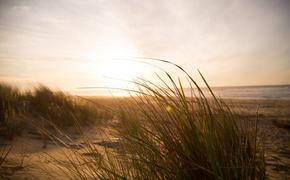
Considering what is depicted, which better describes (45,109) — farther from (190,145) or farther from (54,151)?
(190,145)

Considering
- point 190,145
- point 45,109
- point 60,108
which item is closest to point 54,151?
point 60,108

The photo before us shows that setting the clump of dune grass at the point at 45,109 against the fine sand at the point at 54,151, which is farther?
the clump of dune grass at the point at 45,109

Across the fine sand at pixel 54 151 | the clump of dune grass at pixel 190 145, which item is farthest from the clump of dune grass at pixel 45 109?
the clump of dune grass at pixel 190 145

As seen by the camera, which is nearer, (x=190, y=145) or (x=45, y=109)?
(x=190, y=145)

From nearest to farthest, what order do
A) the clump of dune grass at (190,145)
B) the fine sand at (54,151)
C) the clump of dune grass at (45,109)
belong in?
the clump of dune grass at (190,145), the fine sand at (54,151), the clump of dune grass at (45,109)

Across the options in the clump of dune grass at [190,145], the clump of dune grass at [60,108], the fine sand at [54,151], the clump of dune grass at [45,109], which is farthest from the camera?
the clump of dune grass at [60,108]

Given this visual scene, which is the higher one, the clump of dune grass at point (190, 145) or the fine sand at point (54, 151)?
the clump of dune grass at point (190, 145)

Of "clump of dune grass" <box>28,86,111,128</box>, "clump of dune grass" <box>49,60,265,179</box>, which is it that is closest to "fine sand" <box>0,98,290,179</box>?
"clump of dune grass" <box>49,60,265,179</box>

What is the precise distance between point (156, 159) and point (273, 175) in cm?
205

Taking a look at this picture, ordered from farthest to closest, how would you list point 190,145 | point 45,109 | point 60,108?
point 45,109 < point 60,108 < point 190,145

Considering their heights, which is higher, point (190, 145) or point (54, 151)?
point (190, 145)

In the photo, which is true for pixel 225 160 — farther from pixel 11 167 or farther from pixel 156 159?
pixel 11 167

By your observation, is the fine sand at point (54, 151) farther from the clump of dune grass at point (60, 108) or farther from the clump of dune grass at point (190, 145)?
the clump of dune grass at point (60, 108)

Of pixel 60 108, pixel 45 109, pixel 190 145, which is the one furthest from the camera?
pixel 45 109
